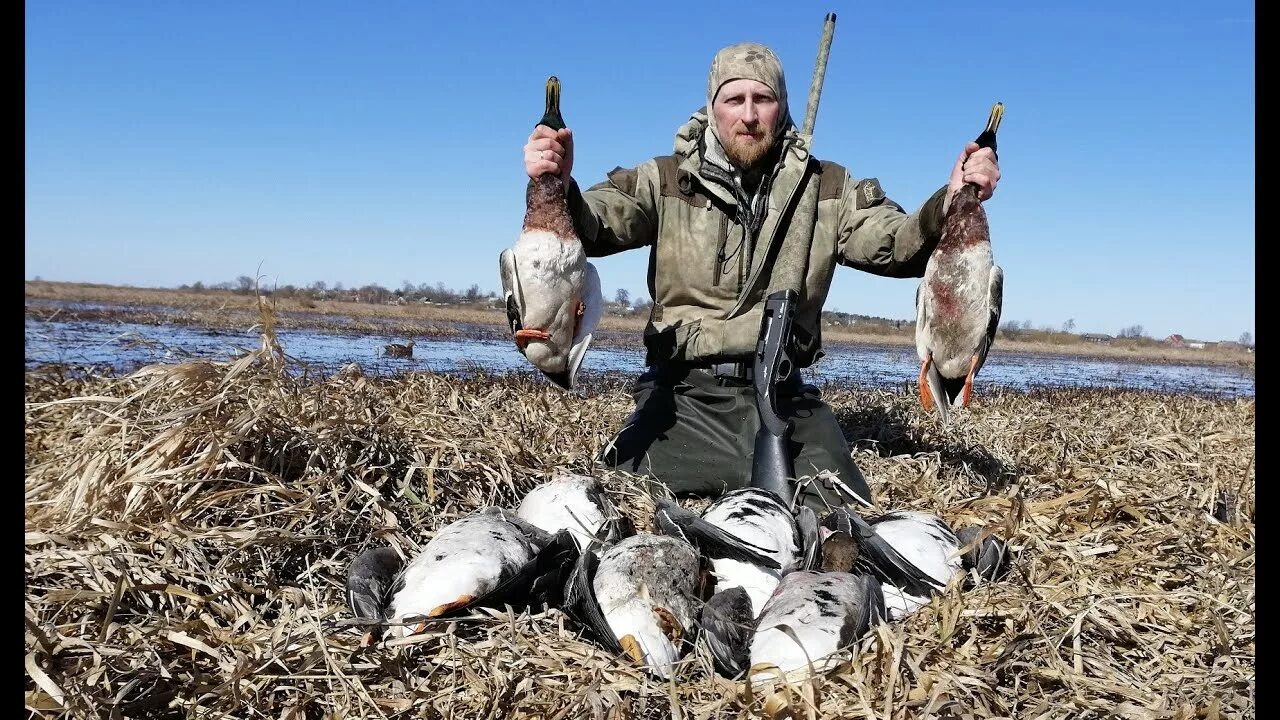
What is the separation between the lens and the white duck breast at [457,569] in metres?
2.37

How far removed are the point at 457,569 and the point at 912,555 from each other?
1420mm

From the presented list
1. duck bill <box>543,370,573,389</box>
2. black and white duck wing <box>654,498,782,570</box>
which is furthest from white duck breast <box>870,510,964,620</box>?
duck bill <box>543,370,573,389</box>

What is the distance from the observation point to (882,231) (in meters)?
4.07

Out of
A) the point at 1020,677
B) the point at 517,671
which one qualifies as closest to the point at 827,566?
the point at 1020,677

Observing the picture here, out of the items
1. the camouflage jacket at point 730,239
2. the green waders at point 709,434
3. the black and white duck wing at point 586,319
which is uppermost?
the camouflage jacket at point 730,239

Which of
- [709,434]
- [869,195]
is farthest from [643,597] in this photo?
[869,195]

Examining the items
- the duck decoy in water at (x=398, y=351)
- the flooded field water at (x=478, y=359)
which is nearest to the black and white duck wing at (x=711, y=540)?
the flooded field water at (x=478, y=359)

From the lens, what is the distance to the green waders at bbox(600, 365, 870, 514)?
4027 millimetres

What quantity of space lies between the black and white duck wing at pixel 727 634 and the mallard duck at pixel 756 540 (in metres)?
0.22

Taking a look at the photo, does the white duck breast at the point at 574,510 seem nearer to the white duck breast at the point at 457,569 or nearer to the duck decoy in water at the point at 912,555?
the white duck breast at the point at 457,569

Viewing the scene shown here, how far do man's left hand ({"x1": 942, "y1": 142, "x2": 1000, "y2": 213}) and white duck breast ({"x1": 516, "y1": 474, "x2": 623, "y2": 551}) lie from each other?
1854 mm

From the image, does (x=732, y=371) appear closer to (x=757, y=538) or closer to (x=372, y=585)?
(x=757, y=538)

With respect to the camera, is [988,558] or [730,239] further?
[730,239]

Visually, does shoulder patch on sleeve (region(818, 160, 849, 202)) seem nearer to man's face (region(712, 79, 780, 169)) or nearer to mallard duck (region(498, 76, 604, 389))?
man's face (region(712, 79, 780, 169))
